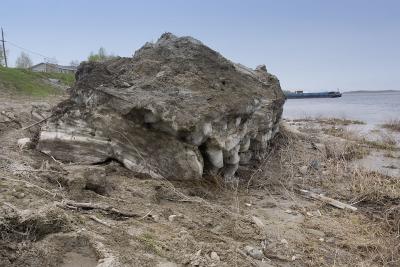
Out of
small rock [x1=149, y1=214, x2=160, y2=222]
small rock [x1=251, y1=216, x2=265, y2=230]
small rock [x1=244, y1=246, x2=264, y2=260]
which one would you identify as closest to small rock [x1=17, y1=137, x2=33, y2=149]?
small rock [x1=149, y1=214, x2=160, y2=222]

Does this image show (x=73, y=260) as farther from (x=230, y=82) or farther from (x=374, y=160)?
(x=374, y=160)

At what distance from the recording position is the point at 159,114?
299 inches

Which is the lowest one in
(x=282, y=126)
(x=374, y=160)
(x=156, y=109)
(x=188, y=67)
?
(x=374, y=160)

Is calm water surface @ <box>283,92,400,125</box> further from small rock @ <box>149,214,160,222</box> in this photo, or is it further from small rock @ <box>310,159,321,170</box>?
small rock @ <box>149,214,160,222</box>

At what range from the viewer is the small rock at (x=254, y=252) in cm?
523

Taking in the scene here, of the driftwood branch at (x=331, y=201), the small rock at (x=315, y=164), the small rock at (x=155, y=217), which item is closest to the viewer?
the small rock at (x=155, y=217)

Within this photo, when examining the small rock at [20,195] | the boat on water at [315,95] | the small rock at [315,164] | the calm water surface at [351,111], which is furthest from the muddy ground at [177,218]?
the boat on water at [315,95]

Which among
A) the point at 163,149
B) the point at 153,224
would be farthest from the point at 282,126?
the point at 153,224

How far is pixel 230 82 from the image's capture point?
9297 millimetres

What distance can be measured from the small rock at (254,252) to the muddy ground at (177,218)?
2cm

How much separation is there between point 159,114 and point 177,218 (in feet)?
7.79

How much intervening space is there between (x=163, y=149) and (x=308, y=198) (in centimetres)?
319

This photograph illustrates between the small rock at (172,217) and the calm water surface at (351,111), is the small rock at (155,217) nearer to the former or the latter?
the small rock at (172,217)

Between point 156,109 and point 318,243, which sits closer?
point 318,243
